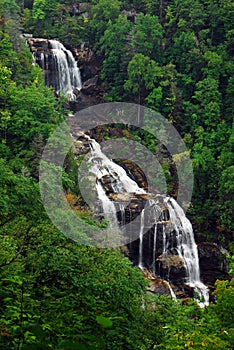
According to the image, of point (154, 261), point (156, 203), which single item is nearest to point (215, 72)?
point (156, 203)

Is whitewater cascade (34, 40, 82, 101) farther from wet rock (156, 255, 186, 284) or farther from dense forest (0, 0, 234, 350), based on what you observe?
wet rock (156, 255, 186, 284)

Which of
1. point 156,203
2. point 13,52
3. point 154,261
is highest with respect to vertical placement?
point 13,52

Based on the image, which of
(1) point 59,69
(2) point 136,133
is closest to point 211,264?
(2) point 136,133

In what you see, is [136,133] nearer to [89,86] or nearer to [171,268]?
[89,86]

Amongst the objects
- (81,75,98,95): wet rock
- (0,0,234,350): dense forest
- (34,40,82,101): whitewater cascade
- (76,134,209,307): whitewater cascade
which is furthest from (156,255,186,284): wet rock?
(81,75,98,95): wet rock

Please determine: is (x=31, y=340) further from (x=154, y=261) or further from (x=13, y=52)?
(x=13, y=52)
